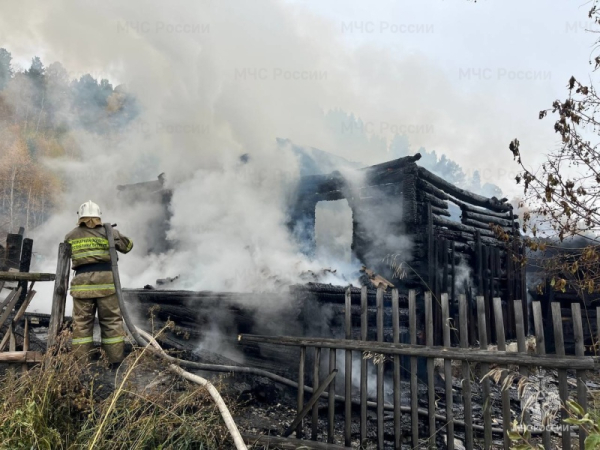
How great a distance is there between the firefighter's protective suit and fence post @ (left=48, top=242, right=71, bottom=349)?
310 millimetres

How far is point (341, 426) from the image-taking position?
5461mm

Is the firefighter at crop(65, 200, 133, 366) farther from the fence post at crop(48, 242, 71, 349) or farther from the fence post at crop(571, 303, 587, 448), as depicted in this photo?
the fence post at crop(571, 303, 587, 448)

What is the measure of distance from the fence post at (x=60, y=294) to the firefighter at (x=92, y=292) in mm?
315

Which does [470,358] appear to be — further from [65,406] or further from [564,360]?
[65,406]

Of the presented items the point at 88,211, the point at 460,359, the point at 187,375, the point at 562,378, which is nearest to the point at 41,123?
the point at 88,211

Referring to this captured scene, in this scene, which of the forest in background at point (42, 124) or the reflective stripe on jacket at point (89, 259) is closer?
the reflective stripe on jacket at point (89, 259)

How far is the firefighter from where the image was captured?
4973 millimetres

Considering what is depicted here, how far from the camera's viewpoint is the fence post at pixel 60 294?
4.33 metres

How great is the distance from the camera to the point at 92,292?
498 cm

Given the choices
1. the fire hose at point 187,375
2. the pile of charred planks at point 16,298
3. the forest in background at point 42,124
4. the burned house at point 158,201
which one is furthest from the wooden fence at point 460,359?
the forest in background at point 42,124

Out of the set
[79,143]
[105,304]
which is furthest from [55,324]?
[79,143]

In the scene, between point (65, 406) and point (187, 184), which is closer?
point (65, 406)

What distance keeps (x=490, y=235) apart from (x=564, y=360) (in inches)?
360

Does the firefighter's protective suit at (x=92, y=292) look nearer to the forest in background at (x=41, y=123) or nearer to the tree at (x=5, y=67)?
the forest in background at (x=41, y=123)
